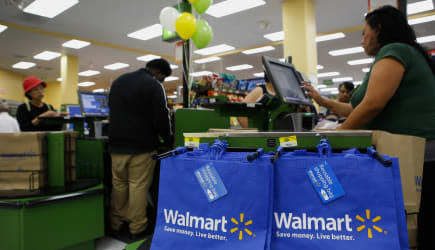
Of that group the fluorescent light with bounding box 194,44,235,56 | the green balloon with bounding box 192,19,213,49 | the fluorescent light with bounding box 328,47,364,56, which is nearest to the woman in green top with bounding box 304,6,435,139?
the green balloon with bounding box 192,19,213,49

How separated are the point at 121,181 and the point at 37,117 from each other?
1352 mm

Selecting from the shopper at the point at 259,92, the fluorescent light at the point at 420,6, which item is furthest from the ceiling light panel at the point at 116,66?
the shopper at the point at 259,92

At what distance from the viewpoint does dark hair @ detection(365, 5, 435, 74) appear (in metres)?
1.40

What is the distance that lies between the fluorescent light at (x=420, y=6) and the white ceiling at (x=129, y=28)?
55 centimetres

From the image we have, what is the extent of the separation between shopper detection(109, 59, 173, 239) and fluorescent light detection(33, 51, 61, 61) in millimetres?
8548

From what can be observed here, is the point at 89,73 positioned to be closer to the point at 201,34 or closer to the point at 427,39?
the point at 201,34

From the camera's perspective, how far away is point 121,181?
2.72 meters

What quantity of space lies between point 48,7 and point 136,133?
17.0 feet

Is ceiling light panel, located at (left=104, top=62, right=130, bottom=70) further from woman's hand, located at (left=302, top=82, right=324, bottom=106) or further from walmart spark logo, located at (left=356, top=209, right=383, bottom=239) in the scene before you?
walmart spark logo, located at (left=356, top=209, right=383, bottom=239)

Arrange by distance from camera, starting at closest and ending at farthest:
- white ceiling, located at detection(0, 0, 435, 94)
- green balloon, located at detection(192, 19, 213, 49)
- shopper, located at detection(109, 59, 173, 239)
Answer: shopper, located at detection(109, 59, 173, 239) < green balloon, located at detection(192, 19, 213, 49) < white ceiling, located at detection(0, 0, 435, 94)

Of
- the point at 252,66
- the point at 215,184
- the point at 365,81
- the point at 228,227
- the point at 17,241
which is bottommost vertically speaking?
the point at 17,241

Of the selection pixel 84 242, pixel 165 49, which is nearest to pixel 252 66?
pixel 165 49

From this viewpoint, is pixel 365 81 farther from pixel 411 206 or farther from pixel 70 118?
pixel 70 118

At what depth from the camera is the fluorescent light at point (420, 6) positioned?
20.2 feet
